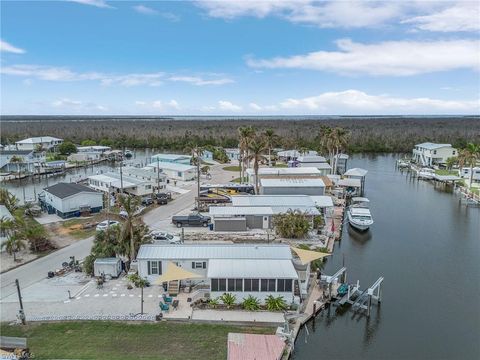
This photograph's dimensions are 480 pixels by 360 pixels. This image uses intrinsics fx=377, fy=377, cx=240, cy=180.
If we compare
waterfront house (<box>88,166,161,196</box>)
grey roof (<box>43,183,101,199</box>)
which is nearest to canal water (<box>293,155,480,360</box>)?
waterfront house (<box>88,166,161,196</box>)

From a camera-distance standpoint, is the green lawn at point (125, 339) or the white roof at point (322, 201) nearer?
the green lawn at point (125, 339)

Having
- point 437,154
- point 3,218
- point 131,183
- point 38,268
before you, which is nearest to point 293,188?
point 131,183

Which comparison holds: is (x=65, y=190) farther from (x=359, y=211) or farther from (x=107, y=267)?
(x=359, y=211)

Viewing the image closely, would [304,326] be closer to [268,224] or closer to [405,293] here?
[405,293]

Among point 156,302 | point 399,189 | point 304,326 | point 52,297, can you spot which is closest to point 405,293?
point 304,326

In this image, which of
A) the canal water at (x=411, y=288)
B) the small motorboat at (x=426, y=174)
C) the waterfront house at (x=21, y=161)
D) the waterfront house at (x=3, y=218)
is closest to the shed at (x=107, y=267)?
the waterfront house at (x=3, y=218)

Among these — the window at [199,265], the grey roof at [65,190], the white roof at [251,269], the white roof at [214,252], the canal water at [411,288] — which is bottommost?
the canal water at [411,288]

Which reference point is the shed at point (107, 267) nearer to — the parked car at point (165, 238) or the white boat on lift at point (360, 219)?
the parked car at point (165, 238)

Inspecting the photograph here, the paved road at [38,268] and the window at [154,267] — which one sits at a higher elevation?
the window at [154,267]
